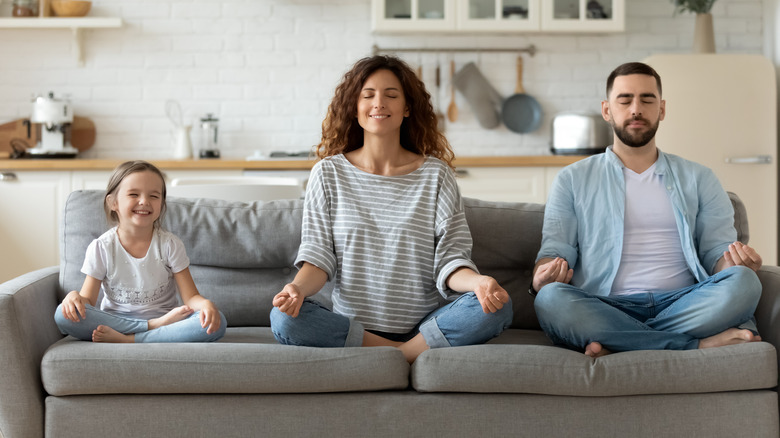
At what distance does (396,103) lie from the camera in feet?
7.47

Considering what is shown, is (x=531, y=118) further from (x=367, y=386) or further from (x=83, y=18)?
(x=367, y=386)

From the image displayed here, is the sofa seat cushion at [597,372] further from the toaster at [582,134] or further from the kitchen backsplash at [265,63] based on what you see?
the kitchen backsplash at [265,63]

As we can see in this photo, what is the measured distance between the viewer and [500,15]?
Answer: 462cm

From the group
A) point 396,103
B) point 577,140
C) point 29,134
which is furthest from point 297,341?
point 29,134

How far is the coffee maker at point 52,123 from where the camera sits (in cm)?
441

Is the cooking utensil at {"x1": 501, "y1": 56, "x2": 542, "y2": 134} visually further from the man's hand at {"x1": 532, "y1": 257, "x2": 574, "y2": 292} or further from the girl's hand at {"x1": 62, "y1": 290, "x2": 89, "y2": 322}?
the girl's hand at {"x1": 62, "y1": 290, "x2": 89, "y2": 322}

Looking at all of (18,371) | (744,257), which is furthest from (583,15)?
(18,371)

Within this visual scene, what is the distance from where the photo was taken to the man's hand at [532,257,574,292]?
2135 mm

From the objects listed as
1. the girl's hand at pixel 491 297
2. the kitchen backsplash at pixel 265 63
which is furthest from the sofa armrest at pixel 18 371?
the kitchen backsplash at pixel 265 63

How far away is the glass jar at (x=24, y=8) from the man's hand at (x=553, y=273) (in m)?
3.64

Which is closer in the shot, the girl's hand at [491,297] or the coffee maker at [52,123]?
the girl's hand at [491,297]

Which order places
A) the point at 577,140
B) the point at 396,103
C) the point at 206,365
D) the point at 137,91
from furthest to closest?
the point at 137,91 < the point at 577,140 < the point at 396,103 < the point at 206,365

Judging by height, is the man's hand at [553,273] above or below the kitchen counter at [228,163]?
below

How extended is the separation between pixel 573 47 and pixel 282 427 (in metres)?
3.62
